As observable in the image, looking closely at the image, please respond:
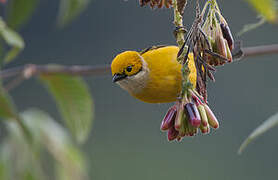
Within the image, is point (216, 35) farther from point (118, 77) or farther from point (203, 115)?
point (118, 77)

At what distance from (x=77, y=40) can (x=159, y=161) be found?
9.35 feet

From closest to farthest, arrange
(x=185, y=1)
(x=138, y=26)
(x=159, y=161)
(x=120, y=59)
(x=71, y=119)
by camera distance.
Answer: (x=185, y=1) < (x=120, y=59) < (x=71, y=119) < (x=138, y=26) < (x=159, y=161)

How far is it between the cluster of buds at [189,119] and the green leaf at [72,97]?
125cm

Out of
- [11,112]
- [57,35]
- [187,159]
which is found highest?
[11,112]

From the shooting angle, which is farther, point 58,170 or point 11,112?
point 58,170

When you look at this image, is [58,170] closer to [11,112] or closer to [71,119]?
[71,119]

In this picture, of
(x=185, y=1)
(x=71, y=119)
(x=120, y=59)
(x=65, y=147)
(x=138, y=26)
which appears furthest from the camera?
(x=138, y=26)

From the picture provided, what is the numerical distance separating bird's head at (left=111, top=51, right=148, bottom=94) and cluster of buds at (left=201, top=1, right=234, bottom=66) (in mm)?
739

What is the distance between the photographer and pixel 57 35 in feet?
30.7

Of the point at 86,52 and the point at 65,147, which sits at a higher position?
the point at 65,147

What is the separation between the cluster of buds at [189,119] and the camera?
1.09 metres

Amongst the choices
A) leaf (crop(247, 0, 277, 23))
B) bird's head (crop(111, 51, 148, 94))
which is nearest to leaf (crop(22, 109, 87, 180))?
bird's head (crop(111, 51, 148, 94))

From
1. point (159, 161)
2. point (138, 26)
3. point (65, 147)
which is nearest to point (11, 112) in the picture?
point (65, 147)

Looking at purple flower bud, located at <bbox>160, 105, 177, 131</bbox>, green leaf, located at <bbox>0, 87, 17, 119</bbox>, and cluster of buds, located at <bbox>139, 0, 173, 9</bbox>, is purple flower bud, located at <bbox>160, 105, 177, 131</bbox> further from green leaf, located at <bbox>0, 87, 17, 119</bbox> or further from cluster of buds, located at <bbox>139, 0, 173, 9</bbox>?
green leaf, located at <bbox>0, 87, 17, 119</bbox>
